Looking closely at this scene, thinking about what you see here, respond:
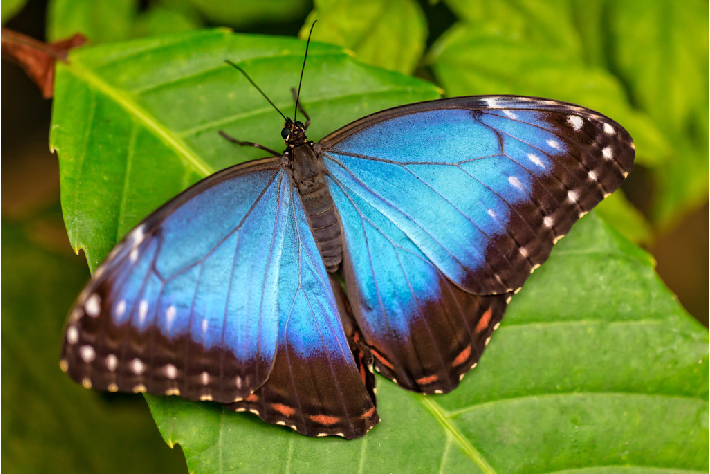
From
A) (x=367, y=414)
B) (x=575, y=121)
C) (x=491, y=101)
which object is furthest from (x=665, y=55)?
(x=367, y=414)

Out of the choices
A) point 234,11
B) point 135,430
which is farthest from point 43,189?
point 234,11

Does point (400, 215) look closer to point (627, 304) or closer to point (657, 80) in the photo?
point (627, 304)

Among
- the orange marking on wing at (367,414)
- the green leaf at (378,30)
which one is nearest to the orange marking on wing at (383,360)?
the orange marking on wing at (367,414)

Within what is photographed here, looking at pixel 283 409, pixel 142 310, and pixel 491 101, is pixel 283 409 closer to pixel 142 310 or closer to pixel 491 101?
pixel 142 310

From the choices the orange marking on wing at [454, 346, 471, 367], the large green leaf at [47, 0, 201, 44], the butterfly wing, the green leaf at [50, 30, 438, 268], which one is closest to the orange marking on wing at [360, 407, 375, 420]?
the butterfly wing

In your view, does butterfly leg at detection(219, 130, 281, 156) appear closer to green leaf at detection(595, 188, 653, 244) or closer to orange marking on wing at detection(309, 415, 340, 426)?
orange marking on wing at detection(309, 415, 340, 426)

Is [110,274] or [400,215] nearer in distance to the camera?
[110,274]
